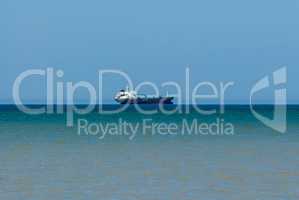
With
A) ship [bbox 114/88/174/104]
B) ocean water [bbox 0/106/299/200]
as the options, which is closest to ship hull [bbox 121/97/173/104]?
ship [bbox 114/88/174/104]

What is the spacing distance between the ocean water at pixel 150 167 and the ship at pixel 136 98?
68.5 m

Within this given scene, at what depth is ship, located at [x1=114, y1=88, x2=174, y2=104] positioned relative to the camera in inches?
4651

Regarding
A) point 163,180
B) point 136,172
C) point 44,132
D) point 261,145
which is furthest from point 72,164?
point 44,132

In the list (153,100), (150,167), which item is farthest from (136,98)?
(150,167)

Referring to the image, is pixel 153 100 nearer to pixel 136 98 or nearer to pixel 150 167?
pixel 136 98

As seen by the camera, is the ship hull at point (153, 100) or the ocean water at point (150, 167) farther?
the ship hull at point (153, 100)

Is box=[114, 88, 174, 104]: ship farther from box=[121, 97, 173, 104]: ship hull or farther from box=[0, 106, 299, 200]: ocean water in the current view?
box=[0, 106, 299, 200]: ocean water

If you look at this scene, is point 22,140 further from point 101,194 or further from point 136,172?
point 101,194

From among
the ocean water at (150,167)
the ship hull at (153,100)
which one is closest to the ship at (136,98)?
the ship hull at (153,100)

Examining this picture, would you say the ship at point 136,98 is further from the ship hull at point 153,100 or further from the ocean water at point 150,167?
the ocean water at point 150,167

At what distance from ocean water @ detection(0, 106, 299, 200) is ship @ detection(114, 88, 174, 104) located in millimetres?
68497

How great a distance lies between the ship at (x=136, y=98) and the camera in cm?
11812

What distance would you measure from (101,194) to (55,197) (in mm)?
1264

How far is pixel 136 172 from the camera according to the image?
29.2 metres
